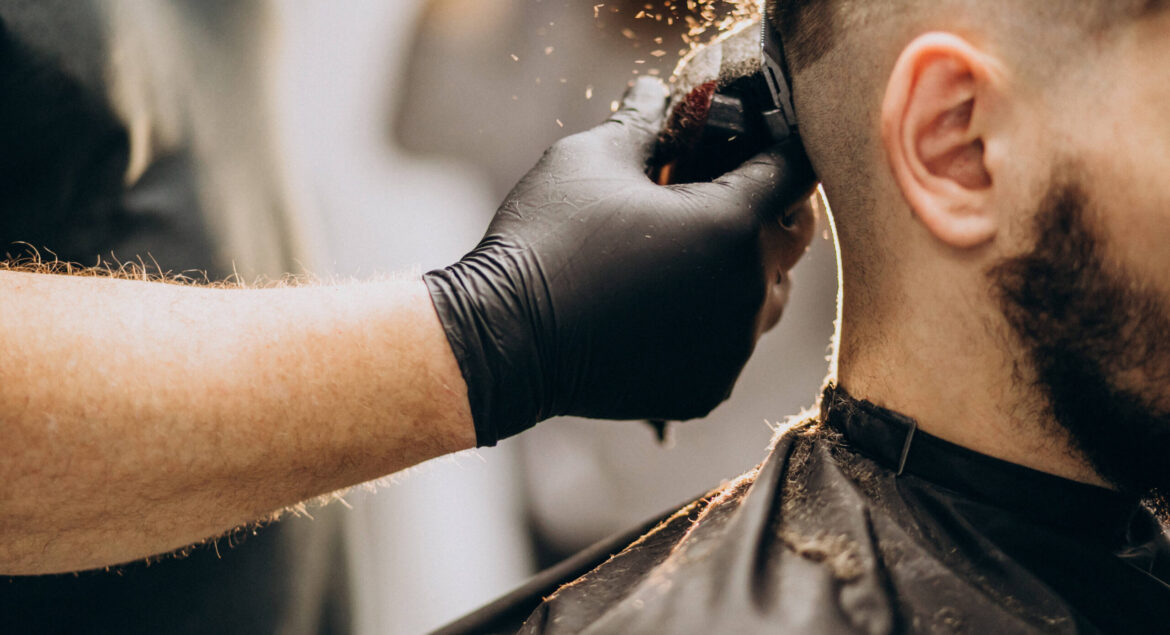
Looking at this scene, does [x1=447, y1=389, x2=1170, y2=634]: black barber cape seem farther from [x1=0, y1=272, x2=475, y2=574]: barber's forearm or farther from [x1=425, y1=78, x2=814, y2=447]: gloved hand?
[x1=0, y1=272, x2=475, y2=574]: barber's forearm

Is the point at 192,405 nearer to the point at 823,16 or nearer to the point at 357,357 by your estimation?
the point at 357,357

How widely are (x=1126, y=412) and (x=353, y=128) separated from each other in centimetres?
183

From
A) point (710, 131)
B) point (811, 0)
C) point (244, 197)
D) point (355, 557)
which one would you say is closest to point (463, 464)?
point (355, 557)

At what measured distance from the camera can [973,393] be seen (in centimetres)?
98

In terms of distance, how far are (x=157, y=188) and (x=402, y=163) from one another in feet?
2.09

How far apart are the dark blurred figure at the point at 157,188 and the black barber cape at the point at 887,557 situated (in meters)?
0.96

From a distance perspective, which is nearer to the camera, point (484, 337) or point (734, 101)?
point (484, 337)

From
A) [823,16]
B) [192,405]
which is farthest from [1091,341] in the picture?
[192,405]

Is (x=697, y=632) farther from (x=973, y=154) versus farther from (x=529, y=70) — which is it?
(x=529, y=70)

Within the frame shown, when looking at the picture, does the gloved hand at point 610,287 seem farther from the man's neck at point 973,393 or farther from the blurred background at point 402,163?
the blurred background at point 402,163

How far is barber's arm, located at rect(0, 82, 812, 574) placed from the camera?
0.92 m

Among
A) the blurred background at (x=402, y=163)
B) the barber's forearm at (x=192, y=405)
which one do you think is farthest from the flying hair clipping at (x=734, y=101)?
the barber's forearm at (x=192, y=405)

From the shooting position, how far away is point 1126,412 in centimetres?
93

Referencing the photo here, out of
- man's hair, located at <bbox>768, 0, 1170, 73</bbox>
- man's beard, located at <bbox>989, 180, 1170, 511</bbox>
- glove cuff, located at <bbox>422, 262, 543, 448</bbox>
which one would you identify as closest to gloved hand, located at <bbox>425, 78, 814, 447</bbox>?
glove cuff, located at <bbox>422, 262, 543, 448</bbox>
